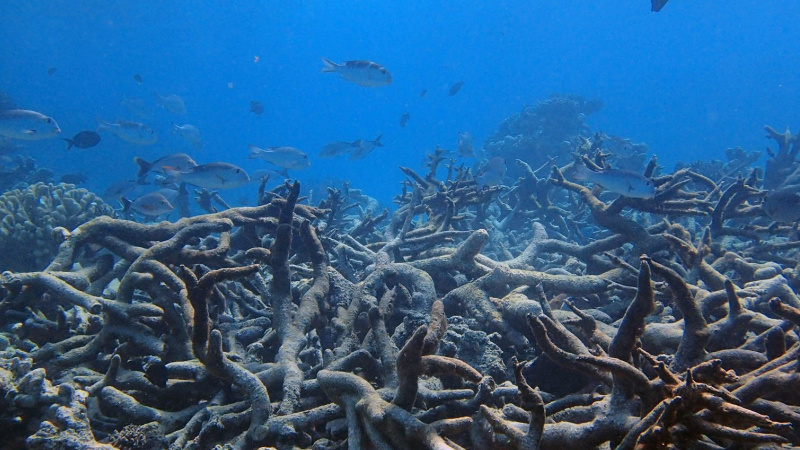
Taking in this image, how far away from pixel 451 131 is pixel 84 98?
339 ft

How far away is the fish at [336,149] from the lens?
35.9 feet

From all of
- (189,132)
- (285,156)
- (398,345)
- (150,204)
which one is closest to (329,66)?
(285,156)

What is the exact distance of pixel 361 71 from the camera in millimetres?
7703

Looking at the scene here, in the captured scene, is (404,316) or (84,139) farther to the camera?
(84,139)

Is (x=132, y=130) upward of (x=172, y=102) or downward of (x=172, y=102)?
downward

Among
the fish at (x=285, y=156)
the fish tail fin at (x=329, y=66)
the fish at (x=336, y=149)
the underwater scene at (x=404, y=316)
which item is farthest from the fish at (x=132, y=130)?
the fish tail fin at (x=329, y=66)

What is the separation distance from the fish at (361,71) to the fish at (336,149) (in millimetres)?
3095

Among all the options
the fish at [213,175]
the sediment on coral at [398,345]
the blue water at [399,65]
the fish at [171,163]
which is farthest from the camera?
the blue water at [399,65]

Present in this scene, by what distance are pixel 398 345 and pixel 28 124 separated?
8.84 metres

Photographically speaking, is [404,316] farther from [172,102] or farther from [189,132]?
[172,102]

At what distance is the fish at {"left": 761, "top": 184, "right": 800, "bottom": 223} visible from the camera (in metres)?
4.24

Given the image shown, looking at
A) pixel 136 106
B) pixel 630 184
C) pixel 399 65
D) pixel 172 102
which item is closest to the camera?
pixel 630 184

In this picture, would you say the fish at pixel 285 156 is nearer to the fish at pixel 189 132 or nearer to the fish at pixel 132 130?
the fish at pixel 132 130

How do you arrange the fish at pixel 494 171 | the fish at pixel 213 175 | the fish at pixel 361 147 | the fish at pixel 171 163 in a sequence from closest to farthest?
the fish at pixel 213 175 → the fish at pixel 171 163 → the fish at pixel 494 171 → the fish at pixel 361 147
